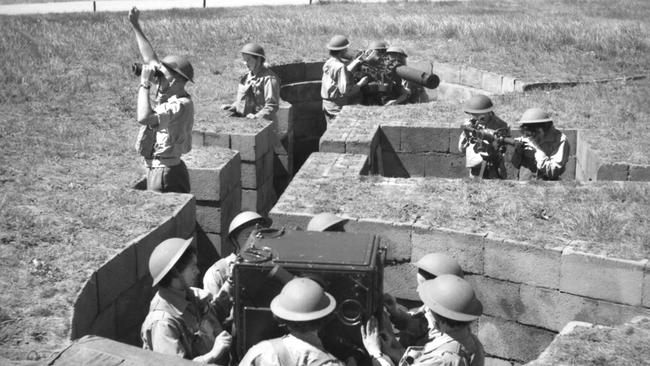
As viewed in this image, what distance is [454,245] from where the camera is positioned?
23.7 feet

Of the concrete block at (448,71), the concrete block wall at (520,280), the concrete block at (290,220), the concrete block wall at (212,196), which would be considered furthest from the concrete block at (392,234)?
the concrete block at (448,71)

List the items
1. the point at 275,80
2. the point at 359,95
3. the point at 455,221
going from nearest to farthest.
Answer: the point at 455,221
the point at 275,80
the point at 359,95

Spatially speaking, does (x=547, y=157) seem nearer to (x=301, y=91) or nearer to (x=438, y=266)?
(x=438, y=266)

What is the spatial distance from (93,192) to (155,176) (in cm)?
61

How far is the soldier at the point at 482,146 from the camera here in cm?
929

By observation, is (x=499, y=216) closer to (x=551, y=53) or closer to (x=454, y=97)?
(x=454, y=97)

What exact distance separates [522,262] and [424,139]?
390 centimetres

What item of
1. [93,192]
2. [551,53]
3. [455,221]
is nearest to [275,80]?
[93,192]

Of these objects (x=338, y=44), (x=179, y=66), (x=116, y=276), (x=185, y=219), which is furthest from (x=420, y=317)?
(x=338, y=44)

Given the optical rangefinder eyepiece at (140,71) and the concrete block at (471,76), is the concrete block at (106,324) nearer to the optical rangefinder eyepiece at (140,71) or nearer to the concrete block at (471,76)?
the optical rangefinder eyepiece at (140,71)

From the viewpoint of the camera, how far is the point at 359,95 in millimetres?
13344

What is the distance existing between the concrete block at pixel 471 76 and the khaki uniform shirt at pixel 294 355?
10829mm

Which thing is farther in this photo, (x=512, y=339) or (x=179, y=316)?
(x=512, y=339)

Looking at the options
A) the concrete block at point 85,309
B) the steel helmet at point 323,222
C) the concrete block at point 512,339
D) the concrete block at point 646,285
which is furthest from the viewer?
the concrete block at point 512,339
